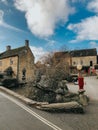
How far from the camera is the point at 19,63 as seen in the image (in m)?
43.1

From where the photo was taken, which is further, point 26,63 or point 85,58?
point 85,58

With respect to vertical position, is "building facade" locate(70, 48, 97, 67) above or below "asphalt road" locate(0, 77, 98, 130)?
above

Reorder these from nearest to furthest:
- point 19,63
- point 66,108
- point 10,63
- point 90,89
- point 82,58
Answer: point 66,108 → point 90,89 → point 19,63 → point 10,63 → point 82,58

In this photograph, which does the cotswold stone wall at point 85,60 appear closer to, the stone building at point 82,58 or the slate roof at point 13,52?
the stone building at point 82,58

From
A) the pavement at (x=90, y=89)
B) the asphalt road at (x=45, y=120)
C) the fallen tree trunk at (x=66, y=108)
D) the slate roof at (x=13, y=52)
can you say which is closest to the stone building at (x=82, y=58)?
the slate roof at (x=13, y=52)

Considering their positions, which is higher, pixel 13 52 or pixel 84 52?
pixel 84 52

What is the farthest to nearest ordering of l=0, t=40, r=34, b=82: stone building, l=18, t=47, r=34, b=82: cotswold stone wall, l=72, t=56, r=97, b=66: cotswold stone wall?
l=72, t=56, r=97, b=66: cotswold stone wall
l=18, t=47, r=34, b=82: cotswold stone wall
l=0, t=40, r=34, b=82: stone building

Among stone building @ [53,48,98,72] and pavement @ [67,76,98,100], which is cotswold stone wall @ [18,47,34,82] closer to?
stone building @ [53,48,98,72]

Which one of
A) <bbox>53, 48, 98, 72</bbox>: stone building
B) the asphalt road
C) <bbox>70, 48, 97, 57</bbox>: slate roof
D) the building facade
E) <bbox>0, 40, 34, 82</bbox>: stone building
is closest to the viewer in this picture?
the asphalt road

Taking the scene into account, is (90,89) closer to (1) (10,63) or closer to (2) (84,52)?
(1) (10,63)

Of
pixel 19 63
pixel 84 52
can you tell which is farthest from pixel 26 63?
pixel 84 52

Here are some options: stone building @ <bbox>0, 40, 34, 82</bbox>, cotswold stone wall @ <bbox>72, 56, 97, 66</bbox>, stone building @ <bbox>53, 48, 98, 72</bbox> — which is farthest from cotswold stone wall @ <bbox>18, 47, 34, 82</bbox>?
cotswold stone wall @ <bbox>72, 56, 97, 66</bbox>

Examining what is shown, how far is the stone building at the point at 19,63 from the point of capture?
142 ft

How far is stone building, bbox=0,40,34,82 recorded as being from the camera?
43219mm
